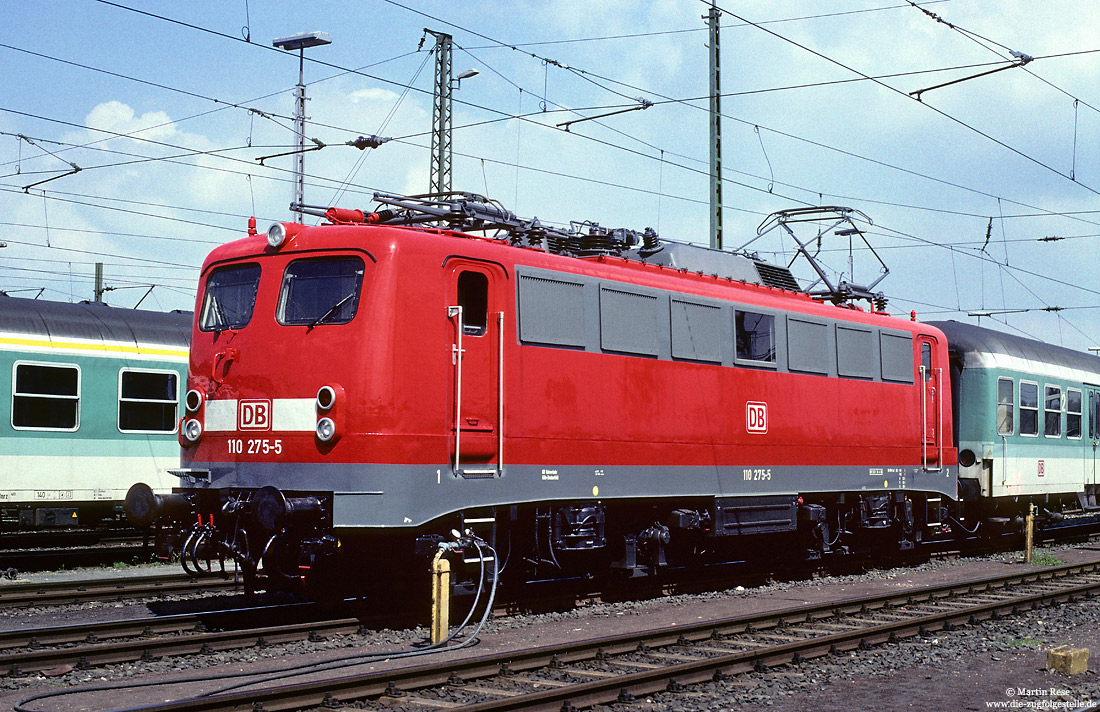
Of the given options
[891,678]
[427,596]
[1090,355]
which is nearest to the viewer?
[891,678]

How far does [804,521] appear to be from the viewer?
1759 cm

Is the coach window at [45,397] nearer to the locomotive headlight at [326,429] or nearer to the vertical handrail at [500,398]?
the locomotive headlight at [326,429]

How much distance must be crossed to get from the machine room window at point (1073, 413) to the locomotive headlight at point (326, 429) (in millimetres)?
18941

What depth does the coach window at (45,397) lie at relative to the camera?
17625mm

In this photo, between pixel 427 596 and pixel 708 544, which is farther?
pixel 708 544

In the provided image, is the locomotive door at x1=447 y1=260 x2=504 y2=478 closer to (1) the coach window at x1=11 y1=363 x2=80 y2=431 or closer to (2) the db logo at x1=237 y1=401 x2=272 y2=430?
(2) the db logo at x1=237 y1=401 x2=272 y2=430

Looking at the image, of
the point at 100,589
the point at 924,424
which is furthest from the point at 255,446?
the point at 924,424

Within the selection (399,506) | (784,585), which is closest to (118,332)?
(399,506)

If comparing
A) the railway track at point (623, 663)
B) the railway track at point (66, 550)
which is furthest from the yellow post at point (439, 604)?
the railway track at point (66, 550)

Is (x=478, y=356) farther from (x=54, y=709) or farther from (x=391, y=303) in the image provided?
(x=54, y=709)

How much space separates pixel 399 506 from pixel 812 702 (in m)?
4.22

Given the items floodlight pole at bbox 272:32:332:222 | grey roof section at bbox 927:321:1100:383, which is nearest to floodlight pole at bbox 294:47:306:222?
floodlight pole at bbox 272:32:332:222

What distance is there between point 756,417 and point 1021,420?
31.2 feet

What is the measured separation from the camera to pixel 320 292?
1200 cm
